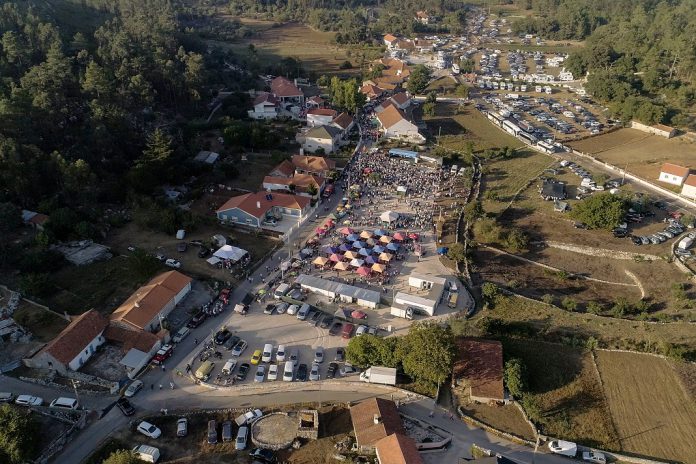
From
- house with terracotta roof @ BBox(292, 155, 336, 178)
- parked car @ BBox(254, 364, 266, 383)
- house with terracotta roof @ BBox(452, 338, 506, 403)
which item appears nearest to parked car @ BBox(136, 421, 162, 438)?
parked car @ BBox(254, 364, 266, 383)

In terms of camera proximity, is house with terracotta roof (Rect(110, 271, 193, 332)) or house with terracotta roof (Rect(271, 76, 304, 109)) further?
house with terracotta roof (Rect(271, 76, 304, 109))

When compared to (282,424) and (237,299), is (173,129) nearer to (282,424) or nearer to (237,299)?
(237,299)

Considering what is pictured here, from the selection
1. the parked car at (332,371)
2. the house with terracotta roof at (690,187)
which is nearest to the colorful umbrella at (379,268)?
the parked car at (332,371)

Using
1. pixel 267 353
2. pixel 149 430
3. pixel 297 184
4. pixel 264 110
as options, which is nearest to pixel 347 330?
pixel 267 353

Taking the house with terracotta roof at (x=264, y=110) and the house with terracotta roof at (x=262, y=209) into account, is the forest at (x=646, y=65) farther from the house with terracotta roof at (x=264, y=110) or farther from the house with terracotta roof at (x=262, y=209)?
the house with terracotta roof at (x=262, y=209)

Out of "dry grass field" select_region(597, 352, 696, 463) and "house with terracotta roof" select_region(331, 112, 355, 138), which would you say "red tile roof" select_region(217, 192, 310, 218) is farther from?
"dry grass field" select_region(597, 352, 696, 463)

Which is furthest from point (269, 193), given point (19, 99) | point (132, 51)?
point (132, 51)
